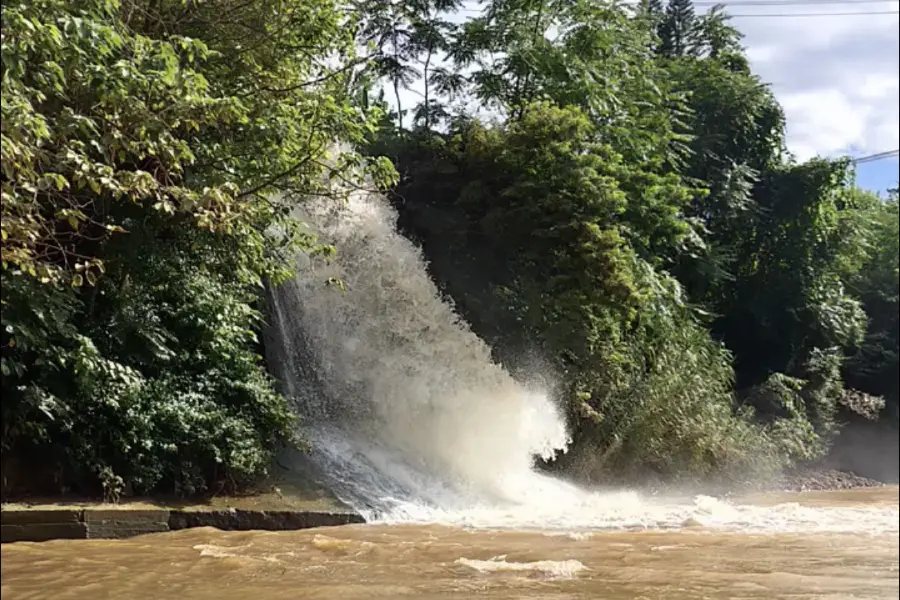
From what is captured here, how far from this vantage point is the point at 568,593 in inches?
224

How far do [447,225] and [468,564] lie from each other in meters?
8.01

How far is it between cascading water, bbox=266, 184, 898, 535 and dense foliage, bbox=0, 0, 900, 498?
625 millimetres

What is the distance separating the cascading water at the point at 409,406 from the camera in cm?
1024

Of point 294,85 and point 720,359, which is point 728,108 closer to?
point 720,359

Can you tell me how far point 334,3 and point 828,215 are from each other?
676 inches

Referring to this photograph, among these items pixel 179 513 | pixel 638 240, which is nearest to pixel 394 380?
pixel 179 513

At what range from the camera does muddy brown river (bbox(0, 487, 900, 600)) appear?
18.1 ft

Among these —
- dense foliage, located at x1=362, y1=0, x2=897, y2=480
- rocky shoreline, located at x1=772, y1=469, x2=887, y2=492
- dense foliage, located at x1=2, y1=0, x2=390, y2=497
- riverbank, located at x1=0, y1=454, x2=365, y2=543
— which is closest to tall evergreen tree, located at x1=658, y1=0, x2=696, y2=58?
dense foliage, located at x1=362, y1=0, x2=897, y2=480

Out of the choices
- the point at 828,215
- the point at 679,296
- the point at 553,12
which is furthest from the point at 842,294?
the point at 553,12

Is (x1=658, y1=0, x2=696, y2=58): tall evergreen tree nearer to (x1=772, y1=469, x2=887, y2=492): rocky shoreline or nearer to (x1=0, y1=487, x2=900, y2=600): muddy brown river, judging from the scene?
(x1=772, y1=469, x2=887, y2=492): rocky shoreline

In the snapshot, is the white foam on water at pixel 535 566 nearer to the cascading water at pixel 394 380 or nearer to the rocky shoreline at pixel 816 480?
the cascading water at pixel 394 380

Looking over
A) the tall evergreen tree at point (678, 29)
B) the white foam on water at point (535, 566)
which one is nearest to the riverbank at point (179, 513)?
the white foam on water at point (535, 566)

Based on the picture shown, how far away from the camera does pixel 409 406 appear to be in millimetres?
12289

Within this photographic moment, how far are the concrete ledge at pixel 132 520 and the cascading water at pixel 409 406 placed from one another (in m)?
0.80
